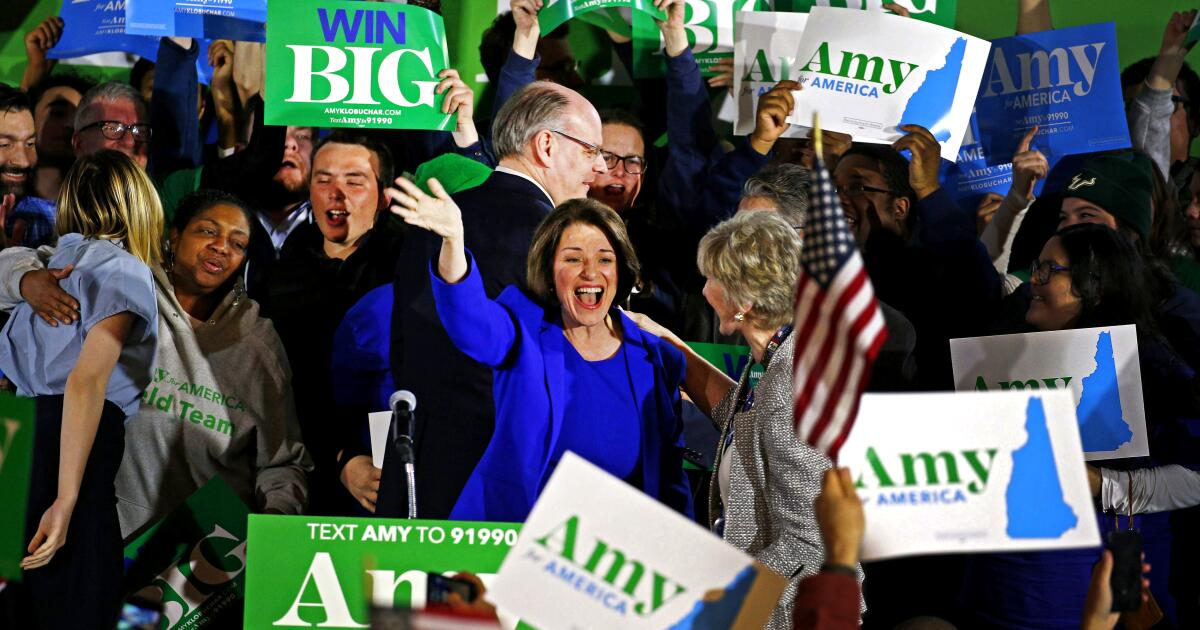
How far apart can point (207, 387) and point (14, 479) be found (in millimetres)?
663

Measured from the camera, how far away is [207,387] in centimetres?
427

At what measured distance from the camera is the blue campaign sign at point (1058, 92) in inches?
178

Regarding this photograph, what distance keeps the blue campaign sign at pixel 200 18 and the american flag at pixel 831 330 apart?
282 centimetres

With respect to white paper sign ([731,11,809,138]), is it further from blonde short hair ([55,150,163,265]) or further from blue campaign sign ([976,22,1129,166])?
blonde short hair ([55,150,163,265])

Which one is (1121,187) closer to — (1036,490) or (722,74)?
(722,74)

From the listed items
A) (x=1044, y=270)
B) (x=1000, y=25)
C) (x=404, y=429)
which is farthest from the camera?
(x=1000, y=25)

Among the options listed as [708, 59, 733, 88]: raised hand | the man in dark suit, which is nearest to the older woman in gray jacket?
the man in dark suit

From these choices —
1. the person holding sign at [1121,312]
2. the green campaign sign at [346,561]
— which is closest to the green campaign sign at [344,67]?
the green campaign sign at [346,561]

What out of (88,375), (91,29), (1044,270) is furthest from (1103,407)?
(91,29)

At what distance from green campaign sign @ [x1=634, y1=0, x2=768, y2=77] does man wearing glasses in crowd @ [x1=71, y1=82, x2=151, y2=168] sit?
1.76 meters

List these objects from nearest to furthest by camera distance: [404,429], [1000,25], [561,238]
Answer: [404,429], [561,238], [1000,25]

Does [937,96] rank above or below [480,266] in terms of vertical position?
above

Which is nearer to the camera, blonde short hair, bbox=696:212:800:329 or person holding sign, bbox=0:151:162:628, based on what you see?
blonde short hair, bbox=696:212:800:329

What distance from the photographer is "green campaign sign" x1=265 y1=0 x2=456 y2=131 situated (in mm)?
4184
